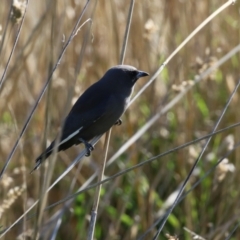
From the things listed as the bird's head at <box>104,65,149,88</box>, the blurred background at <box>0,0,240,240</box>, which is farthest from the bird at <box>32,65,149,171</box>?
the blurred background at <box>0,0,240,240</box>

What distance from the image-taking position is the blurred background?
3443 millimetres

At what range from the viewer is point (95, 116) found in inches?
109

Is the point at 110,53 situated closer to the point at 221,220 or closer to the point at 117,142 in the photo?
the point at 117,142

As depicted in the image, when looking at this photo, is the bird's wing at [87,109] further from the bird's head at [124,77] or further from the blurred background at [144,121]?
the blurred background at [144,121]

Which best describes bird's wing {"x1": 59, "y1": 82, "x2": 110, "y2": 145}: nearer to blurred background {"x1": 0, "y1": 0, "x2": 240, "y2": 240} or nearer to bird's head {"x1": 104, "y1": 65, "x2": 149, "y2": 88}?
bird's head {"x1": 104, "y1": 65, "x2": 149, "y2": 88}

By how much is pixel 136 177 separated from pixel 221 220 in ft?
1.82

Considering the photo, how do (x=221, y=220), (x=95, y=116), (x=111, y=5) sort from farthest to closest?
1. (x=111, y=5)
2. (x=221, y=220)
3. (x=95, y=116)

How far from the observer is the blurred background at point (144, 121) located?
3.44m

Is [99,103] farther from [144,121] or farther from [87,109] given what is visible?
[144,121]

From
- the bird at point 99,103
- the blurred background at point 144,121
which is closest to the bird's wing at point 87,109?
the bird at point 99,103

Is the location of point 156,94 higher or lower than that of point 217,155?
higher

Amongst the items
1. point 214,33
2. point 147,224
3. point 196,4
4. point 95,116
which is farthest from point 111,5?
point 147,224

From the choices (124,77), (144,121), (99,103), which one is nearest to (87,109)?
(99,103)

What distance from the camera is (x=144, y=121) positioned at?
12.5ft
